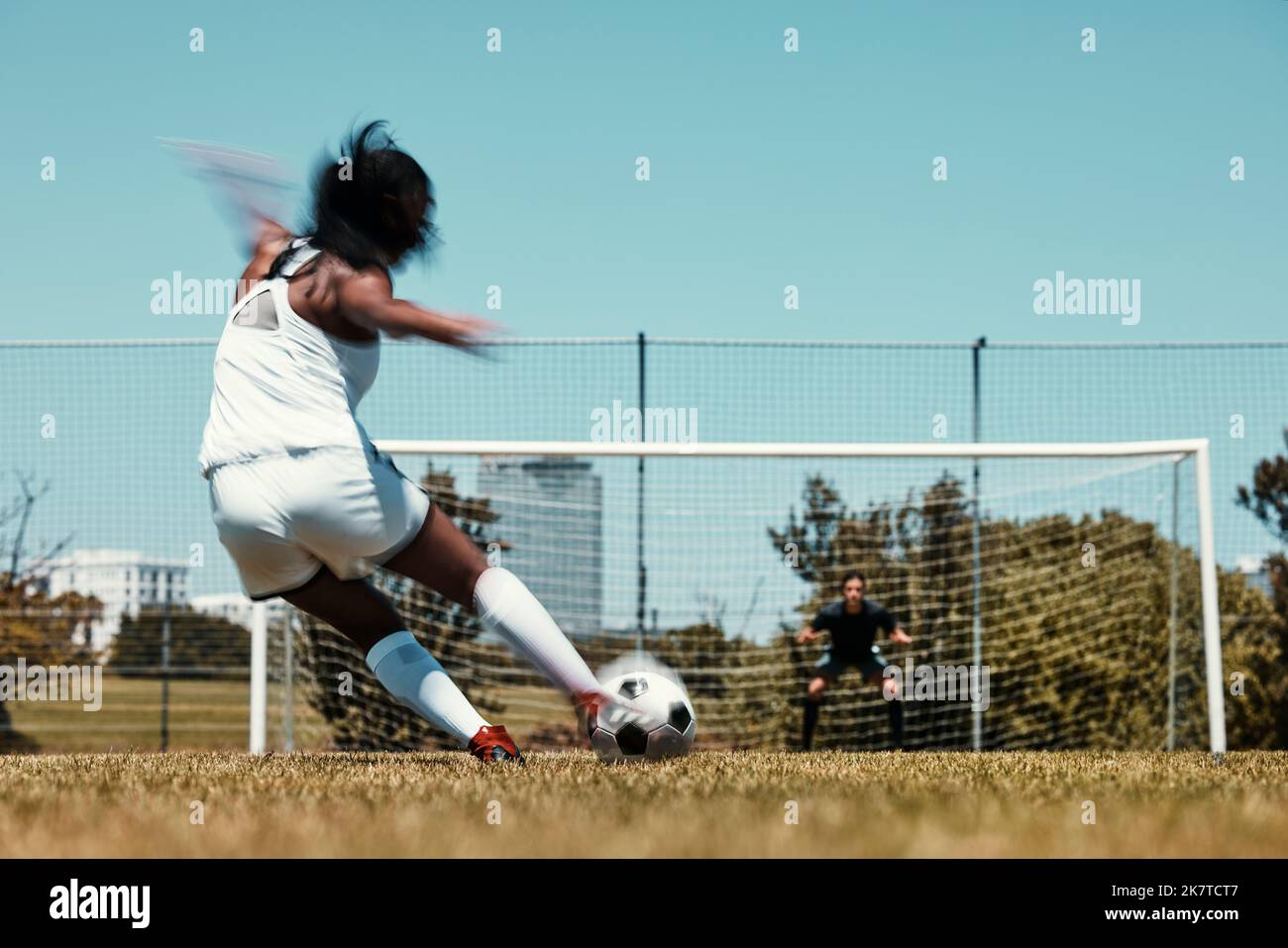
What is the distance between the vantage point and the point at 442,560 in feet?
11.2

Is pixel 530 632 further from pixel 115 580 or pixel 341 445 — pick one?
pixel 115 580

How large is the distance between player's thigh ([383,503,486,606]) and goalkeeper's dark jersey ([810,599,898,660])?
6058 mm

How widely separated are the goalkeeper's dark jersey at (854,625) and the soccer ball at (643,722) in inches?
207

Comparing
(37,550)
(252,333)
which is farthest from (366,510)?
(37,550)

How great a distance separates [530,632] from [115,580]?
830 centimetres

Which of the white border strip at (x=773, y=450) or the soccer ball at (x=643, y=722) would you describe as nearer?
the soccer ball at (x=643, y=722)

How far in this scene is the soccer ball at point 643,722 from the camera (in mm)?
3715

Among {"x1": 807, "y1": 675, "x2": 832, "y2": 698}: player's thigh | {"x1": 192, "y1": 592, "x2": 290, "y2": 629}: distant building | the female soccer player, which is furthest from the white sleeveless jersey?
{"x1": 192, "y1": 592, "x2": 290, "y2": 629}: distant building

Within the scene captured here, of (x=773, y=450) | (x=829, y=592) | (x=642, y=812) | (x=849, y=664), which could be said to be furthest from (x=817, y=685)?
(x=642, y=812)

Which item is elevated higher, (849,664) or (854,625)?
(854,625)

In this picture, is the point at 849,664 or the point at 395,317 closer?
the point at 395,317

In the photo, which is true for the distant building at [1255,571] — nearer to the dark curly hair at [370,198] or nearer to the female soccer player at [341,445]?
the female soccer player at [341,445]

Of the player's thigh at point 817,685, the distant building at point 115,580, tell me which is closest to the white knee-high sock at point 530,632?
the player's thigh at point 817,685

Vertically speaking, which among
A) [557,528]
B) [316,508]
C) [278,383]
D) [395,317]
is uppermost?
[395,317]
